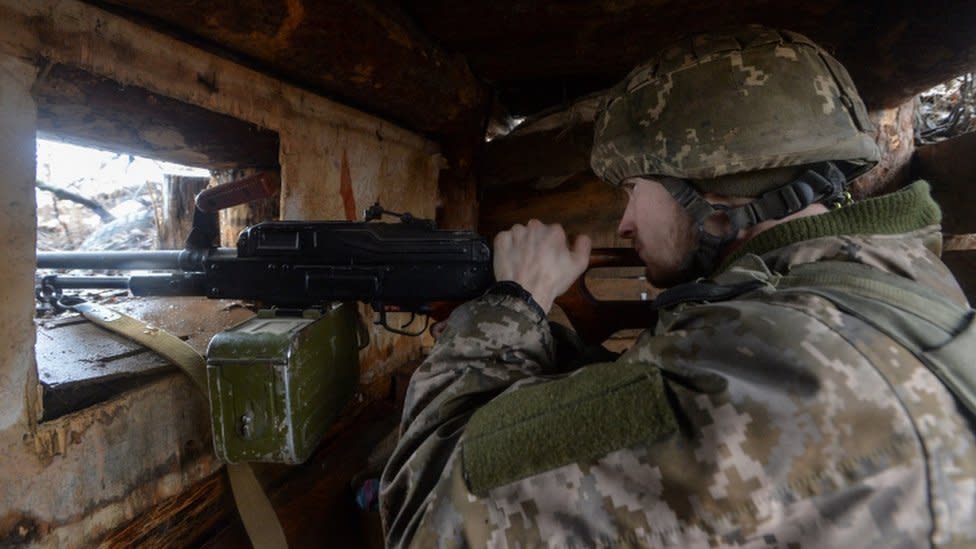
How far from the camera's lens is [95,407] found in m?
1.22

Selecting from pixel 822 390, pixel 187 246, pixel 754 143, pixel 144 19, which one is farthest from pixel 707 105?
pixel 187 246

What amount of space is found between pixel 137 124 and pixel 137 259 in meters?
0.47

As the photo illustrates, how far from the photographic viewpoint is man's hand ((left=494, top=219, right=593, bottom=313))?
138 cm

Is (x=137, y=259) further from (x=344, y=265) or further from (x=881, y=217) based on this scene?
(x=881, y=217)

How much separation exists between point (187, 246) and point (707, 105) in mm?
1669

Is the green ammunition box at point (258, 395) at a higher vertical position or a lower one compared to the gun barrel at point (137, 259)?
lower

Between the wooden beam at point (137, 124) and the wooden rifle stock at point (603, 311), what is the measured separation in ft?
4.42

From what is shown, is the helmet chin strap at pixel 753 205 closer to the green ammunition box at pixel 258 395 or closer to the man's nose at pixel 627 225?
the man's nose at pixel 627 225

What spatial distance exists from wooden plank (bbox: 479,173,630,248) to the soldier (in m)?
2.60

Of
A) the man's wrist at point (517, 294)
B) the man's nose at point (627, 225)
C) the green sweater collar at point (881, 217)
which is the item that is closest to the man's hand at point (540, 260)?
the man's wrist at point (517, 294)

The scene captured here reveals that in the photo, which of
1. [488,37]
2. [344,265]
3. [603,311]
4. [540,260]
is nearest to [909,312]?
[540,260]

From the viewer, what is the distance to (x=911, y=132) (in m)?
2.76

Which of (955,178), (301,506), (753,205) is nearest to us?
(753,205)

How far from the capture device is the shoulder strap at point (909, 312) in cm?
66
